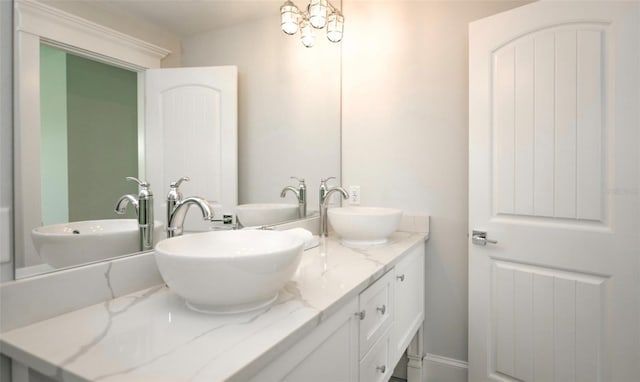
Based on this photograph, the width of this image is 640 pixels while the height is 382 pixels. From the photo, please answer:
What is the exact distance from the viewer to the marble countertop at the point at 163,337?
2.02ft

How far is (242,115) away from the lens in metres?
1.54

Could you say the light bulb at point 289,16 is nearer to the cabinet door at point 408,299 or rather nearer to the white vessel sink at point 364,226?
the white vessel sink at point 364,226

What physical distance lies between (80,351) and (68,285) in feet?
0.81

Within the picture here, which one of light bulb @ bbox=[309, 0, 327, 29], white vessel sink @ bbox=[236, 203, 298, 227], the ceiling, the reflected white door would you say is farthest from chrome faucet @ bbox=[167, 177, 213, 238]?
light bulb @ bbox=[309, 0, 327, 29]

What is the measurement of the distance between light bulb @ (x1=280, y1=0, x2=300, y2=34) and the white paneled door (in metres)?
0.87

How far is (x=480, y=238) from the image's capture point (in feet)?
5.80

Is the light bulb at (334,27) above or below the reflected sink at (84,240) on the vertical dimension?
above

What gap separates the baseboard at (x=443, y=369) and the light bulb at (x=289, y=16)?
188 centimetres

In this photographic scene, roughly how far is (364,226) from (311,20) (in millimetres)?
1090

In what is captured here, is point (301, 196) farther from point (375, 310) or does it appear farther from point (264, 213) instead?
point (375, 310)

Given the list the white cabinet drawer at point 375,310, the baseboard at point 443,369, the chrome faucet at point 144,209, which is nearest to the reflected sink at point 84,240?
the chrome faucet at point 144,209

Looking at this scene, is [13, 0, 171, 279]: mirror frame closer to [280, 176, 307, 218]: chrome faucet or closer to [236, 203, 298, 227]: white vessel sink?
[236, 203, 298, 227]: white vessel sink

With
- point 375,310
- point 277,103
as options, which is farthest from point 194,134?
point 375,310

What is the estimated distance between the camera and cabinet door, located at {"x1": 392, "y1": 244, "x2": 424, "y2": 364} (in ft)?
4.98
